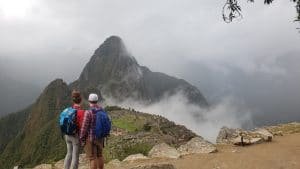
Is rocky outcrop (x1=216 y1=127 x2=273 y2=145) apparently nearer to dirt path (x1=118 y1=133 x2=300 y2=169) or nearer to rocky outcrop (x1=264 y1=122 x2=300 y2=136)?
dirt path (x1=118 y1=133 x2=300 y2=169)

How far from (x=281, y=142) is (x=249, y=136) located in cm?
131

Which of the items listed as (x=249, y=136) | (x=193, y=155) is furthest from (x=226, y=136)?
(x=193, y=155)

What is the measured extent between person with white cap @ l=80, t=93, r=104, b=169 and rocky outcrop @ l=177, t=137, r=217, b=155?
7250 mm

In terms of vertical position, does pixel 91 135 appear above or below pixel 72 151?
above

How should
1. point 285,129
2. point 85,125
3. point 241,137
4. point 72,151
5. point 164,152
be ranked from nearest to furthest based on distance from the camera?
point 85,125
point 72,151
point 164,152
point 241,137
point 285,129

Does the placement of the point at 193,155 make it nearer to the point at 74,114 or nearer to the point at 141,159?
the point at 141,159

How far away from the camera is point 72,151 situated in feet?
44.3

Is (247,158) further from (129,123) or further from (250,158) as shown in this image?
(129,123)

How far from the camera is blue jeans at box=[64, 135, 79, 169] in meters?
13.2

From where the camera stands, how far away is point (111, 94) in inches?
7717

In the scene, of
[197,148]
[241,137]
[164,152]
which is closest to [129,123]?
[241,137]

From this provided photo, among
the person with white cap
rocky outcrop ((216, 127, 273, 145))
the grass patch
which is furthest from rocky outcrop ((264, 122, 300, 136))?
the grass patch

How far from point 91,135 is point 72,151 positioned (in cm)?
102

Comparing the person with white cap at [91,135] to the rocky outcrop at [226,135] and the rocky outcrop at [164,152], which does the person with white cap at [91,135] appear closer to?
the rocky outcrop at [164,152]
